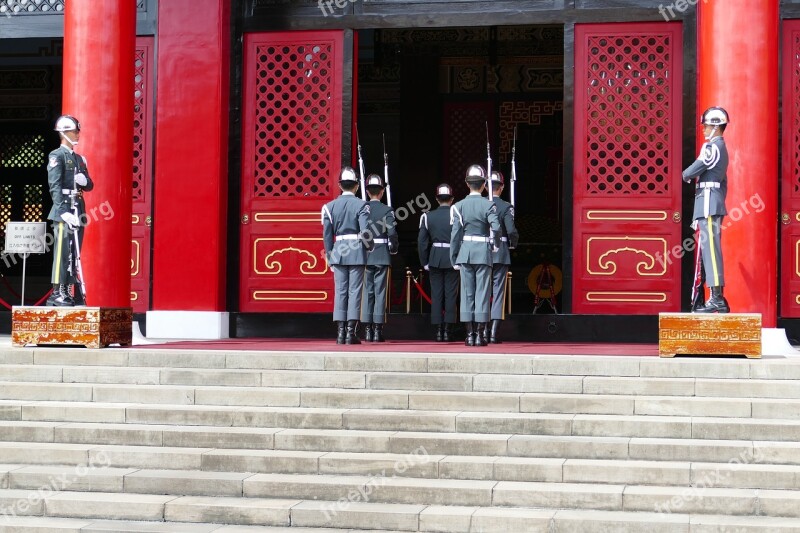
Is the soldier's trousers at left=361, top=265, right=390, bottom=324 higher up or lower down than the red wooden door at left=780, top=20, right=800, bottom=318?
lower down

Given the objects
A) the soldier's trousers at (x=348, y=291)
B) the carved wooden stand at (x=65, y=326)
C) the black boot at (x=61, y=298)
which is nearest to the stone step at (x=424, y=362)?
the carved wooden stand at (x=65, y=326)

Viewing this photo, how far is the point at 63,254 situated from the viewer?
32.6 ft

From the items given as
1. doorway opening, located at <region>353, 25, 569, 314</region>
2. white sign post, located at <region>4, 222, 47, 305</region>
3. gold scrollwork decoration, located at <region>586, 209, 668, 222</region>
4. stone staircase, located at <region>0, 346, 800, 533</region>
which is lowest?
stone staircase, located at <region>0, 346, 800, 533</region>

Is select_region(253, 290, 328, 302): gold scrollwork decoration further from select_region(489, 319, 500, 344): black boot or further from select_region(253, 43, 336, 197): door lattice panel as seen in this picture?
select_region(489, 319, 500, 344): black boot

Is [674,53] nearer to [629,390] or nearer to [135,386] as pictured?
[629,390]

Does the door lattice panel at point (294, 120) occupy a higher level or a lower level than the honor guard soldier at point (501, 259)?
higher

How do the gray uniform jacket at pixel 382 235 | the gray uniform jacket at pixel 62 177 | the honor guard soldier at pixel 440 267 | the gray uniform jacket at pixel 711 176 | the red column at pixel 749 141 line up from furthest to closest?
the honor guard soldier at pixel 440 267, the gray uniform jacket at pixel 382 235, the red column at pixel 749 141, the gray uniform jacket at pixel 62 177, the gray uniform jacket at pixel 711 176

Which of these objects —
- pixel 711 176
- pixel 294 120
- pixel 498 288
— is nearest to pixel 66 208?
pixel 294 120

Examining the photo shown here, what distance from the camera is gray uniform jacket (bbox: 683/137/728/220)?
9227 millimetres

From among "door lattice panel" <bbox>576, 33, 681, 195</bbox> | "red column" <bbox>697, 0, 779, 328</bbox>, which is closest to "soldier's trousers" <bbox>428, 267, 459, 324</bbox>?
"door lattice panel" <bbox>576, 33, 681, 195</bbox>

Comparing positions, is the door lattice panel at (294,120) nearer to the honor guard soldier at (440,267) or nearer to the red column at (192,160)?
the red column at (192,160)

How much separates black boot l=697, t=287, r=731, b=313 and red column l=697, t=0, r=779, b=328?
837 mm

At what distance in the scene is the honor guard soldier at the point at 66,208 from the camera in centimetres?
986

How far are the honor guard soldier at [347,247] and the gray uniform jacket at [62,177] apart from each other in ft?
7.31
